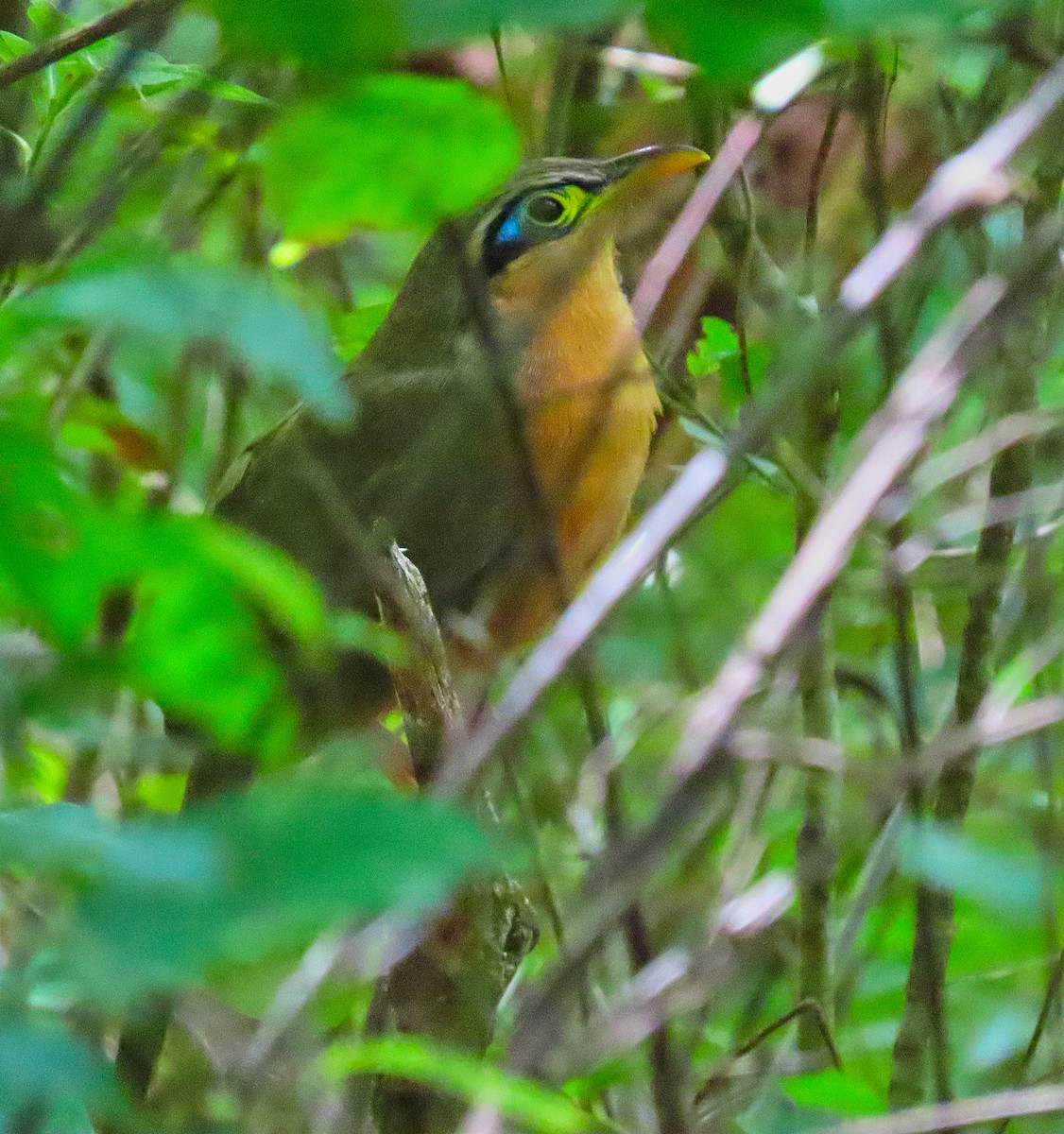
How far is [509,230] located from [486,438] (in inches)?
23.8

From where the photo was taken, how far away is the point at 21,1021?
0.75 meters

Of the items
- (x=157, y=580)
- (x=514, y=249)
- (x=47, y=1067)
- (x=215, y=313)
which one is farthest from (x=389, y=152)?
(x=514, y=249)

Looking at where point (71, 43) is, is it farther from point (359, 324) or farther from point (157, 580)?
point (359, 324)

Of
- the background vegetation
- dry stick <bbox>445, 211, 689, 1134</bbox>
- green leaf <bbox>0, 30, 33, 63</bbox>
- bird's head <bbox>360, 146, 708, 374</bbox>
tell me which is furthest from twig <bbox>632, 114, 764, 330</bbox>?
bird's head <bbox>360, 146, 708, 374</bbox>

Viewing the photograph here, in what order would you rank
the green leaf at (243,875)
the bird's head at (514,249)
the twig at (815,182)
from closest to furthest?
1. the green leaf at (243,875)
2. the twig at (815,182)
3. the bird's head at (514,249)

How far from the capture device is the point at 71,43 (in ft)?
5.68

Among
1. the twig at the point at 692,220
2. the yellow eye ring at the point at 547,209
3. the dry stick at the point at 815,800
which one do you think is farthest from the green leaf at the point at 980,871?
the yellow eye ring at the point at 547,209

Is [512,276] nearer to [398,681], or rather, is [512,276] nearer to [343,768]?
[398,681]

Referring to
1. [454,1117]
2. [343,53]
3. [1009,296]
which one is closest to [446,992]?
[454,1117]

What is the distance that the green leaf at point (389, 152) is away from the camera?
0.87m

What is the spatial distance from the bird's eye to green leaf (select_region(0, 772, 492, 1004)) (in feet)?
9.06

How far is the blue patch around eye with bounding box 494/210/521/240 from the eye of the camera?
3443 mm

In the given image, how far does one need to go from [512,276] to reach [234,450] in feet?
3.30

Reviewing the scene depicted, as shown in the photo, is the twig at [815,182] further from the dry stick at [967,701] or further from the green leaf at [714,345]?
the dry stick at [967,701]
